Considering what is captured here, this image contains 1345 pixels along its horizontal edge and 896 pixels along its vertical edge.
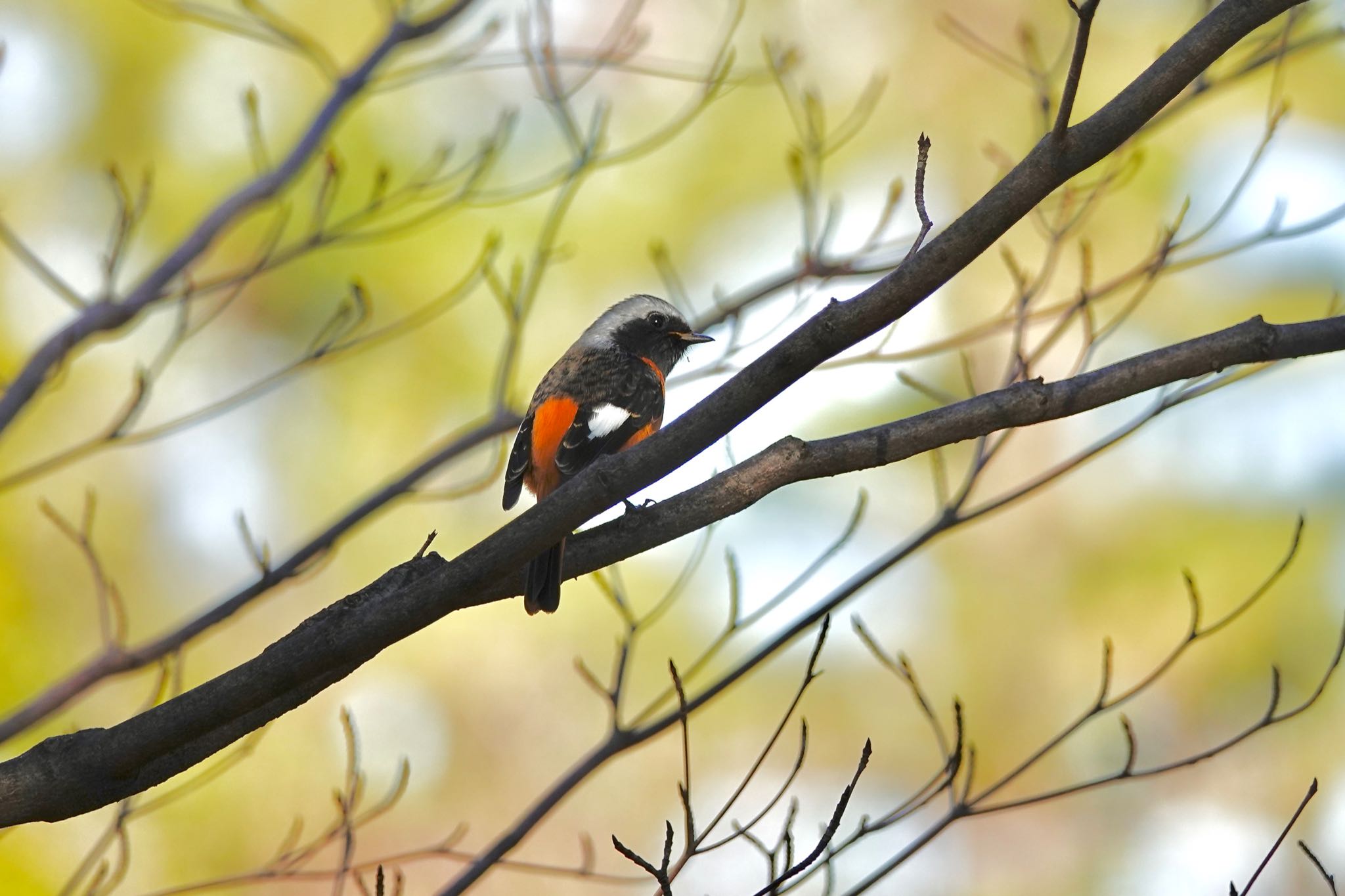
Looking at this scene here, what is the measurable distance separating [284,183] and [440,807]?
7423 mm

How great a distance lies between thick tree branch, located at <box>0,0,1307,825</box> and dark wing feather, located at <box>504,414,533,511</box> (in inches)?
70.7

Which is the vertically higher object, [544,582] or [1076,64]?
[544,582]

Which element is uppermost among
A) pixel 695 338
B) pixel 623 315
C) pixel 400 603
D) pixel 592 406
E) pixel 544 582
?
pixel 623 315

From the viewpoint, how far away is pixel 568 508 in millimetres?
2070

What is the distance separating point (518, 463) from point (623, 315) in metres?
1.11

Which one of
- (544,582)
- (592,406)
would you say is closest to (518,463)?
(592,406)

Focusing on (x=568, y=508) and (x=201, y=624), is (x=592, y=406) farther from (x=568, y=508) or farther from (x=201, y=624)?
(x=568, y=508)

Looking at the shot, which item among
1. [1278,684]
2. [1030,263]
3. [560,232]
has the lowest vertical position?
[1278,684]

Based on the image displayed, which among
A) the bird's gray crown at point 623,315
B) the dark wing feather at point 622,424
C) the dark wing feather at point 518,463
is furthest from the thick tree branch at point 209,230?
the bird's gray crown at point 623,315

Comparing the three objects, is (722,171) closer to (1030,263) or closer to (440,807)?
(1030,263)

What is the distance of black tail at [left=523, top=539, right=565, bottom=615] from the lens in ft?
9.21

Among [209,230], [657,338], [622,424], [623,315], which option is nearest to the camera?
[209,230]

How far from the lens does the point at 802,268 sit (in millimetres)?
3725

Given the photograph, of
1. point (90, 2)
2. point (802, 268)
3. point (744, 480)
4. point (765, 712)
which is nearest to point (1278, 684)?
point (744, 480)
